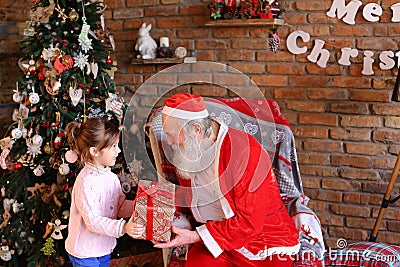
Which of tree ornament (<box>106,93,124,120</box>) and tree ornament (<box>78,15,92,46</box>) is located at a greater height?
tree ornament (<box>78,15,92,46</box>)

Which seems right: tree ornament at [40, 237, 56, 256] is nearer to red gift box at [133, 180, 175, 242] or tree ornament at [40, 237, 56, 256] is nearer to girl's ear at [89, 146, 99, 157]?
girl's ear at [89, 146, 99, 157]

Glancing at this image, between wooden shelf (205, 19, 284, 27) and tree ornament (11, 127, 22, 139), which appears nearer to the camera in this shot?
tree ornament (11, 127, 22, 139)

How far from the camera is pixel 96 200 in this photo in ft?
7.93

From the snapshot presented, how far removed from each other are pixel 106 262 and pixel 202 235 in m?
0.58

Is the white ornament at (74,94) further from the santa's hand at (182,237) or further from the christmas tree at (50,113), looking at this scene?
→ the santa's hand at (182,237)

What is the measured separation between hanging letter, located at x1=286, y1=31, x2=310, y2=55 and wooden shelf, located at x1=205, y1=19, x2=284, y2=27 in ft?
0.33

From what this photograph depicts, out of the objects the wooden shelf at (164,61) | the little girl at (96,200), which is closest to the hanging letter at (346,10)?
the wooden shelf at (164,61)

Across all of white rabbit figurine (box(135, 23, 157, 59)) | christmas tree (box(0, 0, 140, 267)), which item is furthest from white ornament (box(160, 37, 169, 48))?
christmas tree (box(0, 0, 140, 267))

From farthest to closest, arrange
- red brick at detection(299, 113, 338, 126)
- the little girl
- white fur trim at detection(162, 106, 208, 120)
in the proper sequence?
red brick at detection(299, 113, 338, 126)
the little girl
white fur trim at detection(162, 106, 208, 120)

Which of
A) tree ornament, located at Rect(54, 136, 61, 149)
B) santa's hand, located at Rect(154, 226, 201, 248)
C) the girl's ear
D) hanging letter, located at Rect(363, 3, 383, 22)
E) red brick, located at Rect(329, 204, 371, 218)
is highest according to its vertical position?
hanging letter, located at Rect(363, 3, 383, 22)

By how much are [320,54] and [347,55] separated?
16 centimetres

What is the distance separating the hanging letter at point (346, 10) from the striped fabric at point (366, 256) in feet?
4.12

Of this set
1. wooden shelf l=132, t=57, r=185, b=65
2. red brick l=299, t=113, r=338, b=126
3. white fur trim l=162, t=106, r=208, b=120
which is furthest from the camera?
wooden shelf l=132, t=57, r=185, b=65

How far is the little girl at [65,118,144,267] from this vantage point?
239 centimetres
